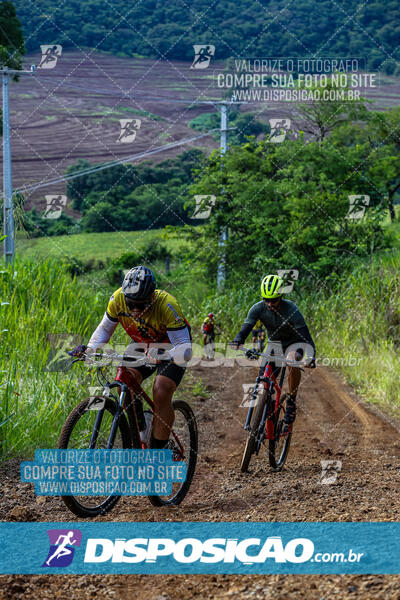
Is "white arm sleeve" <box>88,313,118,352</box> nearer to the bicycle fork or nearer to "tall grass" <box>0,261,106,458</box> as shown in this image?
the bicycle fork

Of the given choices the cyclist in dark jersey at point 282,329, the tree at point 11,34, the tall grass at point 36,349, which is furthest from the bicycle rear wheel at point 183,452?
the tree at point 11,34

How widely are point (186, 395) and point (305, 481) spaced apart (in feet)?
15.6

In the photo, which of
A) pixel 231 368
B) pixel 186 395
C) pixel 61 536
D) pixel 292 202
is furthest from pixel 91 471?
pixel 292 202

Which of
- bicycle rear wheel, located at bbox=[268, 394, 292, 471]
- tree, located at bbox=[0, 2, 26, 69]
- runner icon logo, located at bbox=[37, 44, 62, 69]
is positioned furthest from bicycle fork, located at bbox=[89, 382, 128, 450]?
tree, located at bbox=[0, 2, 26, 69]

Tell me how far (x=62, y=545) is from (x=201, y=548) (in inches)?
38.4

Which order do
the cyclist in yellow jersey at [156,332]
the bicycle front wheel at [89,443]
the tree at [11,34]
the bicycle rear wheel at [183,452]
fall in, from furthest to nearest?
1. the tree at [11,34]
2. the bicycle rear wheel at [183,452]
3. the cyclist in yellow jersey at [156,332]
4. the bicycle front wheel at [89,443]

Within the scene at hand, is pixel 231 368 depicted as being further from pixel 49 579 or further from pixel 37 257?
pixel 49 579

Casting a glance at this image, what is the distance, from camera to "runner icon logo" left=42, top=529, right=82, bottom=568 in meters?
4.52

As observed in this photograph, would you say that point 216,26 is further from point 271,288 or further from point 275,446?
point 275,446

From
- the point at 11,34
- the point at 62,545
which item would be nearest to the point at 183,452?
the point at 62,545

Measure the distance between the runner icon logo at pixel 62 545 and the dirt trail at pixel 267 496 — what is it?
0.67 feet

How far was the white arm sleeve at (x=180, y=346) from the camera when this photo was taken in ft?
17.2

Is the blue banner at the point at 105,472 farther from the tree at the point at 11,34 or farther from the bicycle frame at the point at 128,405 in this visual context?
the tree at the point at 11,34

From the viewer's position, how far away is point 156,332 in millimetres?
5543
